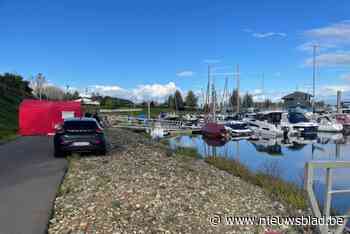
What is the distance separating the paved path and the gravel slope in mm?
289

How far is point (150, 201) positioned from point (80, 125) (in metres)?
7.77

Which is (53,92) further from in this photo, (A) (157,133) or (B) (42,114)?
(B) (42,114)

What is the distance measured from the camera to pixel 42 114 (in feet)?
101

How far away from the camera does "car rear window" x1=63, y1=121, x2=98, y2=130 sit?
1434 centimetres

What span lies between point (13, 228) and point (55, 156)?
9.28 m

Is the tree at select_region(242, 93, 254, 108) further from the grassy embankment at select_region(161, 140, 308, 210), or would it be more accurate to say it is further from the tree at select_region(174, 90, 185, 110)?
the grassy embankment at select_region(161, 140, 308, 210)

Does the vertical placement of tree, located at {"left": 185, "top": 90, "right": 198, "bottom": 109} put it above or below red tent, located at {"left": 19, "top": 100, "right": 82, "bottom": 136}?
above

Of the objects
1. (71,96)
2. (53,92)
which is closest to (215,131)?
(71,96)

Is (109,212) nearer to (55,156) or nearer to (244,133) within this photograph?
(55,156)

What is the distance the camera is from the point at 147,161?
13.0m

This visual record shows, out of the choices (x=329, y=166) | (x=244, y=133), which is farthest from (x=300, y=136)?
(x=329, y=166)

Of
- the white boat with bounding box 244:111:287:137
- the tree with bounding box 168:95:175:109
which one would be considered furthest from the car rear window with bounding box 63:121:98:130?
the tree with bounding box 168:95:175:109

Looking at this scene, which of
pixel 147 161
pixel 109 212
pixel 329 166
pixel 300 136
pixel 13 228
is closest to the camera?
pixel 329 166

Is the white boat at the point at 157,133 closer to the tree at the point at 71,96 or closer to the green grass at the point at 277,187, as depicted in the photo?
the green grass at the point at 277,187
